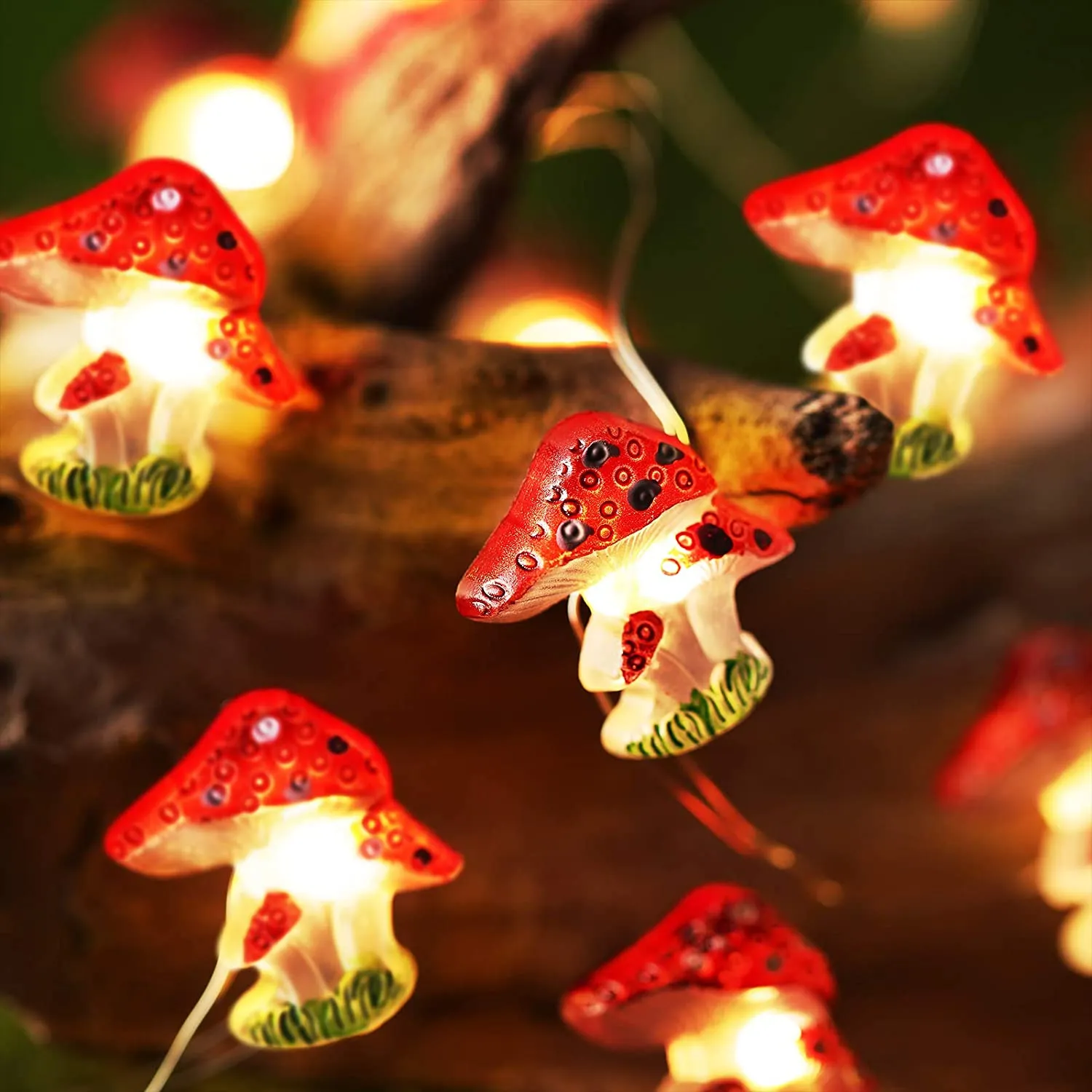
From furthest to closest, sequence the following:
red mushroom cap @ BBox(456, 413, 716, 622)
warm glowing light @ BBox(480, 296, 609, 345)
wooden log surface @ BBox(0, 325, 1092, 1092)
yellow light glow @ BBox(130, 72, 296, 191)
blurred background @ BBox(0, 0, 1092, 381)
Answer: blurred background @ BBox(0, 0, 1092, 381) < warm glowing light @ BBox(480, 296, 609, 345) < yellow light glow @ BBox(130, 72, 296, 191) < wooden log surface @ BBox(0, 325, 1092, 1092) < red mushroom cap @ BBox(456, 413, 716, 622)

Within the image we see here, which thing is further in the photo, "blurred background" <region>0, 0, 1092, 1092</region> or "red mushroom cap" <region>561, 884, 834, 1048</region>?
"blurred background" <region>0, 0, 1092, 1092</region>

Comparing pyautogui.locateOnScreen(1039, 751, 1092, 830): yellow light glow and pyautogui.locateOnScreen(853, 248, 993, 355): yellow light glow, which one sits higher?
pyautogui.locateOnScreen(853, 248, 993, 355): yellow light glow

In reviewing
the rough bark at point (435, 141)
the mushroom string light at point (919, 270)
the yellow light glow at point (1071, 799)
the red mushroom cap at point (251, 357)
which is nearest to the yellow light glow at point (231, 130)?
the rough bark at point (435, 141)

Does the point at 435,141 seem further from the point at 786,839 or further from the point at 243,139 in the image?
the point at 786,839

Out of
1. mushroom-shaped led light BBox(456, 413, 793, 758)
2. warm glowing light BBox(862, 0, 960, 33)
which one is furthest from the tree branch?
warm glowing light BBox(862, 0, 960, 33)

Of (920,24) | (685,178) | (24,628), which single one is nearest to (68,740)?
(24,628)

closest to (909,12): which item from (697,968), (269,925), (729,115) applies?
(729,115)

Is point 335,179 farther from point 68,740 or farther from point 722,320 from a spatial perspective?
point 722,320

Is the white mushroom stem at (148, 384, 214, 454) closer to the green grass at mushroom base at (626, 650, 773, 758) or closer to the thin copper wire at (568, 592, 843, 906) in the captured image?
the green grass at mushroom base at (626, 650, 773, 758)
